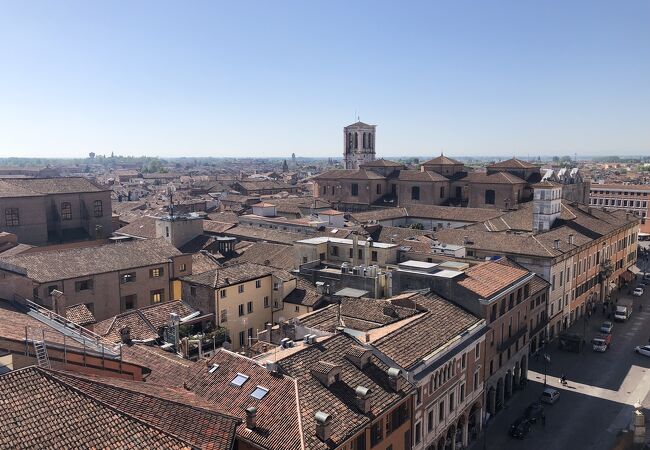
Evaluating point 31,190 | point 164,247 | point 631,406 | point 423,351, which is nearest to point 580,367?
point 631,406

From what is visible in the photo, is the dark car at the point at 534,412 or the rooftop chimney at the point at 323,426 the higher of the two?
the rooftop chimney at the point at 323,426

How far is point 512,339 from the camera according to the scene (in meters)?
41.1

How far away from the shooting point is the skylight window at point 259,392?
2430cm

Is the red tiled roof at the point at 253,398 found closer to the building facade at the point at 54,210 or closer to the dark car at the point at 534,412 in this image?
the dark car at the point at 534,412

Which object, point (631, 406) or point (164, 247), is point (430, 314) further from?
point (164, 247)

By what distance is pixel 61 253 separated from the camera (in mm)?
45406

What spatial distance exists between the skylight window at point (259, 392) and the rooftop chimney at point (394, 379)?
6.11 meters

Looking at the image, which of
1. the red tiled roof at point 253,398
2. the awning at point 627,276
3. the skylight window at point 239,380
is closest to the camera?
the red tiled roof at point 253,398

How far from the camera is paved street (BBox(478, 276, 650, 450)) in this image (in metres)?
36.5

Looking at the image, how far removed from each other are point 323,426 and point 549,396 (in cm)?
2553

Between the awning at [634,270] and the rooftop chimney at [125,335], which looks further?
the awning at [634,270]

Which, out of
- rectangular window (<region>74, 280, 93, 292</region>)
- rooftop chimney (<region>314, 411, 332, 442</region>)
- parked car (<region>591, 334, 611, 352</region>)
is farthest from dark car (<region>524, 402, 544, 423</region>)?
rectangular window (<region>74, 280, 93, 292</region>)

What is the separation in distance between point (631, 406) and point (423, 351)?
2060 cm

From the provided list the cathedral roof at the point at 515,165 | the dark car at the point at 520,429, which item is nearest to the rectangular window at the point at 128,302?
the dark car at the point at 520,429
